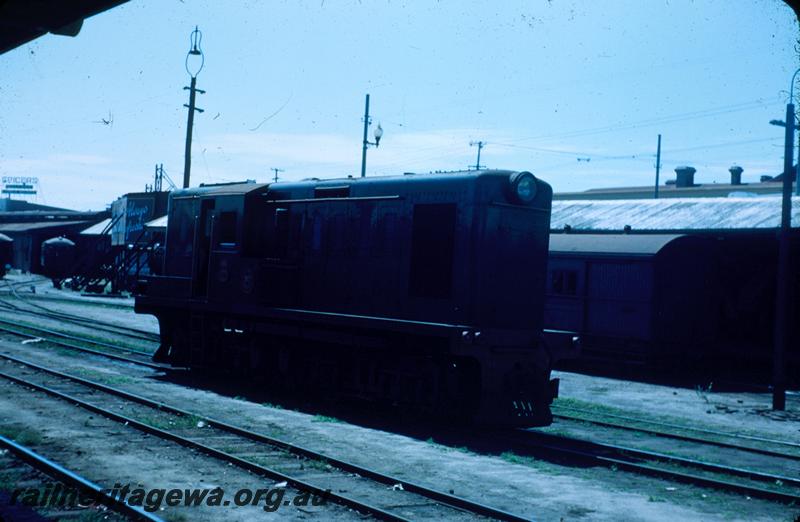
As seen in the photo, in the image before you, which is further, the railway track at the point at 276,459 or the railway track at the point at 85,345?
the railway track at the point at 85,345

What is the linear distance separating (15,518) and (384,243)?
8206 mm

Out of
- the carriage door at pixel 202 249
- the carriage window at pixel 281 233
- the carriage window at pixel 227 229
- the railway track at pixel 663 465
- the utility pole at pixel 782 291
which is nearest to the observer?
the railway track at pixel 663 465

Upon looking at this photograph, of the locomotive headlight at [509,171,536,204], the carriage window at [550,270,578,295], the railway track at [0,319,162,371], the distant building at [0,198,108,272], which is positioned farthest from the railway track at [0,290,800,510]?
the distant building at [0,198,108,272]

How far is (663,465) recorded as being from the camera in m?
10.6

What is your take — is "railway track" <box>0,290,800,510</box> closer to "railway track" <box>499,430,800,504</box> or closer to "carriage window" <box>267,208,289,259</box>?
"railway track" <box>499,430,800,504</box>

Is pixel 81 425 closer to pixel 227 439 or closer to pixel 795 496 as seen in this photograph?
pixel 227 439

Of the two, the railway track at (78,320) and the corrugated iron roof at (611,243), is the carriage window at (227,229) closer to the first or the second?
the railway track at (78,320)

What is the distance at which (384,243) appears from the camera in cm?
1367

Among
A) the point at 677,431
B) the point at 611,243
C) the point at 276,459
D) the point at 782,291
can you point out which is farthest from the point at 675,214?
the point at 276,459

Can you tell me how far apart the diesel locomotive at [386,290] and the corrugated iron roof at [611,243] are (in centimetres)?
964

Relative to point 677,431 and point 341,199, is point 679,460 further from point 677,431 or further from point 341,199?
point 341,199

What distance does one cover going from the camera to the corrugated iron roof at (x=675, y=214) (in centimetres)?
2383

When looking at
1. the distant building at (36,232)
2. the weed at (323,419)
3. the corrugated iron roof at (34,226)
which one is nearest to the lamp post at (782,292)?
the weed at (323,419)

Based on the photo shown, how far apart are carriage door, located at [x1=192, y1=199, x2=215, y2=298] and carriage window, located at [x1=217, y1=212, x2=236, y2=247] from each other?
616mm
